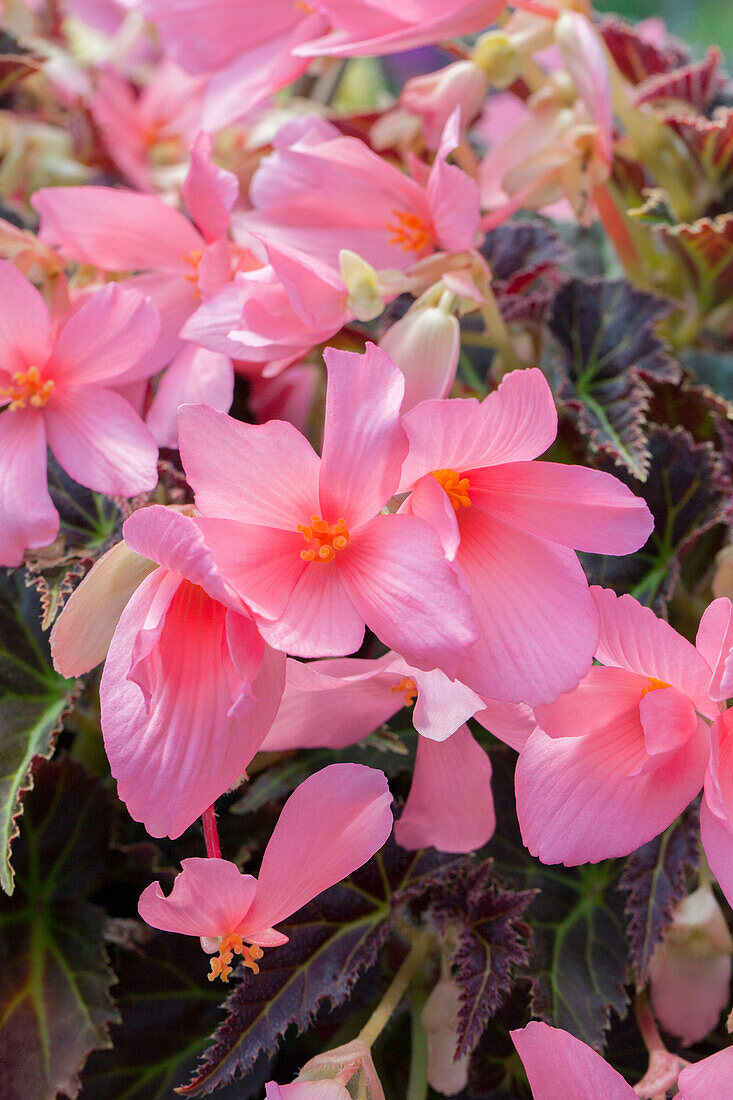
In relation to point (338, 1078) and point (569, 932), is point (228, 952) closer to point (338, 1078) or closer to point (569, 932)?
point (338, 1078)

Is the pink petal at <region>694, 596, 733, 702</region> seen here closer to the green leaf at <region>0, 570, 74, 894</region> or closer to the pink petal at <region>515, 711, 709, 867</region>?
the pink petal at <region>515, 711, 709, 867</region>

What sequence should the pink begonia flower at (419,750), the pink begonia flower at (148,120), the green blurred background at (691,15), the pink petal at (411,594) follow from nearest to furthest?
the pink petal at (411,594) < the pink begonia flower at (419,750) < the pink begonia flower at (148,120) < the green blurred background at (691,15)

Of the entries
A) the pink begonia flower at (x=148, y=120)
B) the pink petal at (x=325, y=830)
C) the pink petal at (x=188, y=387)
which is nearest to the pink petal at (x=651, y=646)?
the pink petal at (x=325, y=830)

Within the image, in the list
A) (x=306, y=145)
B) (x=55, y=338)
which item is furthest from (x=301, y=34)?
(x=55, y=338)

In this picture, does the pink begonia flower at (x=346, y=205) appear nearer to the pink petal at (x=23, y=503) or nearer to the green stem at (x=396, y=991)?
the pink petal at (x=23, y=503)

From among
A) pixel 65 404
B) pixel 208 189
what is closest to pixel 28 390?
pixel 65 404

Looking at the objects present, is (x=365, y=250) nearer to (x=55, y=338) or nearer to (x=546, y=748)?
(x=55, y=338)

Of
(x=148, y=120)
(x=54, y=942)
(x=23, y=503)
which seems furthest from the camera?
(x=148, y=120)
